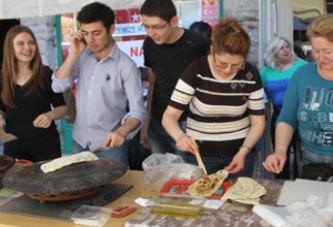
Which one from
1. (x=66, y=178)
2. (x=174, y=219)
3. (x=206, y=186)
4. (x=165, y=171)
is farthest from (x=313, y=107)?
(x=66, y=178)

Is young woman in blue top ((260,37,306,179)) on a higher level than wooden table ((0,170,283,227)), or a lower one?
higher

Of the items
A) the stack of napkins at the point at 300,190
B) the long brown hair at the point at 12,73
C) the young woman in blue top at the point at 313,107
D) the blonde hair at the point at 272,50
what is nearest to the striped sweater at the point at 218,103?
the young woman in blue top at the point at 313,107

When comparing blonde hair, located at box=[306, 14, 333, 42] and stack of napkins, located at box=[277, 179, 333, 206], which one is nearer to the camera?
stack of napkins, located at box=[277, 179, 333, 206]

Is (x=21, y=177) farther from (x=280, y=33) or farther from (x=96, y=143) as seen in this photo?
(x=280, y=33)

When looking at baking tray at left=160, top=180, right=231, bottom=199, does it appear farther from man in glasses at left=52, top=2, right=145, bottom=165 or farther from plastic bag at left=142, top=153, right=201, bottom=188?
man in glasses at left=52, top=2, right=145, bottom=165

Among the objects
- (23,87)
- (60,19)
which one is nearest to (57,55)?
(60,19)

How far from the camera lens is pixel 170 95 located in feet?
8.72

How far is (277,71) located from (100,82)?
1.94 metres

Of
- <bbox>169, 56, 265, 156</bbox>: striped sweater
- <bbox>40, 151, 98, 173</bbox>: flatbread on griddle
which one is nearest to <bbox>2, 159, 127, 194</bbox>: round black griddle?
<bbox>40, 151, 98, 173</bbox>: flatbread on griddle

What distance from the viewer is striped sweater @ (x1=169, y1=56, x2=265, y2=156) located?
2.13m

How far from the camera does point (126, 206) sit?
1.66m

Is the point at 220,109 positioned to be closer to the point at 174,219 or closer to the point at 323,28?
the point at 323,28

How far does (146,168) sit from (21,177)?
59cm

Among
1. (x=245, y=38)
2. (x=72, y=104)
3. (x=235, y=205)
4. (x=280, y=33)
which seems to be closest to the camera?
(x=235, y=205)
